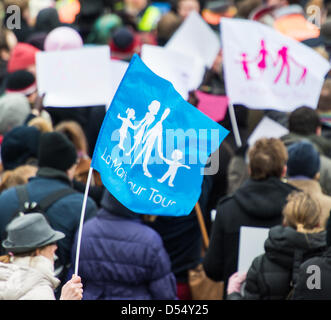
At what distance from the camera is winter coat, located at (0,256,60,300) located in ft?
12.2

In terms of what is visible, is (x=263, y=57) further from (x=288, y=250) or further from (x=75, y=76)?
(x=288, y=250)

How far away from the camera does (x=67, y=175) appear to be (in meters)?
5.30

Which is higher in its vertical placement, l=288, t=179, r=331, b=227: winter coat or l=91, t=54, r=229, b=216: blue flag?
l=91, t=54, r=229, b=216: blue flag

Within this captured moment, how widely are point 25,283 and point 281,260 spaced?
4.69 ft

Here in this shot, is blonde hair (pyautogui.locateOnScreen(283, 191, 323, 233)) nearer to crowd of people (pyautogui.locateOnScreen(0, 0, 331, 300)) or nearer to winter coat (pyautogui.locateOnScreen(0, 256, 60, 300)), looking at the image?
crowd of people (pyautogui.locateOnScreen(0, 0, 331, 300))

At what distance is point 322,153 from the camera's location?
5.98 m

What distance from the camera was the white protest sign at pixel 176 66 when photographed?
6.96 metres

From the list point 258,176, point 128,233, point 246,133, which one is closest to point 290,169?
point 258,176

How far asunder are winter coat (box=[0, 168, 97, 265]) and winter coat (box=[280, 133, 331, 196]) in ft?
5.59

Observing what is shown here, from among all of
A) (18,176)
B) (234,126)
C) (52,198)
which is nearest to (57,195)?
(52,198)

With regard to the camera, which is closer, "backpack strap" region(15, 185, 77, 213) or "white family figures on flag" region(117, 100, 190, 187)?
"white family figures on flag" region(117, 100, 190, 187)

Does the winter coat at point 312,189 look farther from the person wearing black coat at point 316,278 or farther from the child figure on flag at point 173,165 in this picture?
the child figure on flag at point 173,165

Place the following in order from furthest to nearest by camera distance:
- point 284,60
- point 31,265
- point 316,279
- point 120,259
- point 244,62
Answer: point 244,62 → point 284,60 → point 120,259 → point 31,265 → point 316,279

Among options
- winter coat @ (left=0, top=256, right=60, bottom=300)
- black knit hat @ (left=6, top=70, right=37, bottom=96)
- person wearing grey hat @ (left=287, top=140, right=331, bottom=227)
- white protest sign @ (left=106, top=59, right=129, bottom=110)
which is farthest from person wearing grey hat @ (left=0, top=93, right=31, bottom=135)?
winter coat @ (left=0, top=256, right=60, bottom=300)
